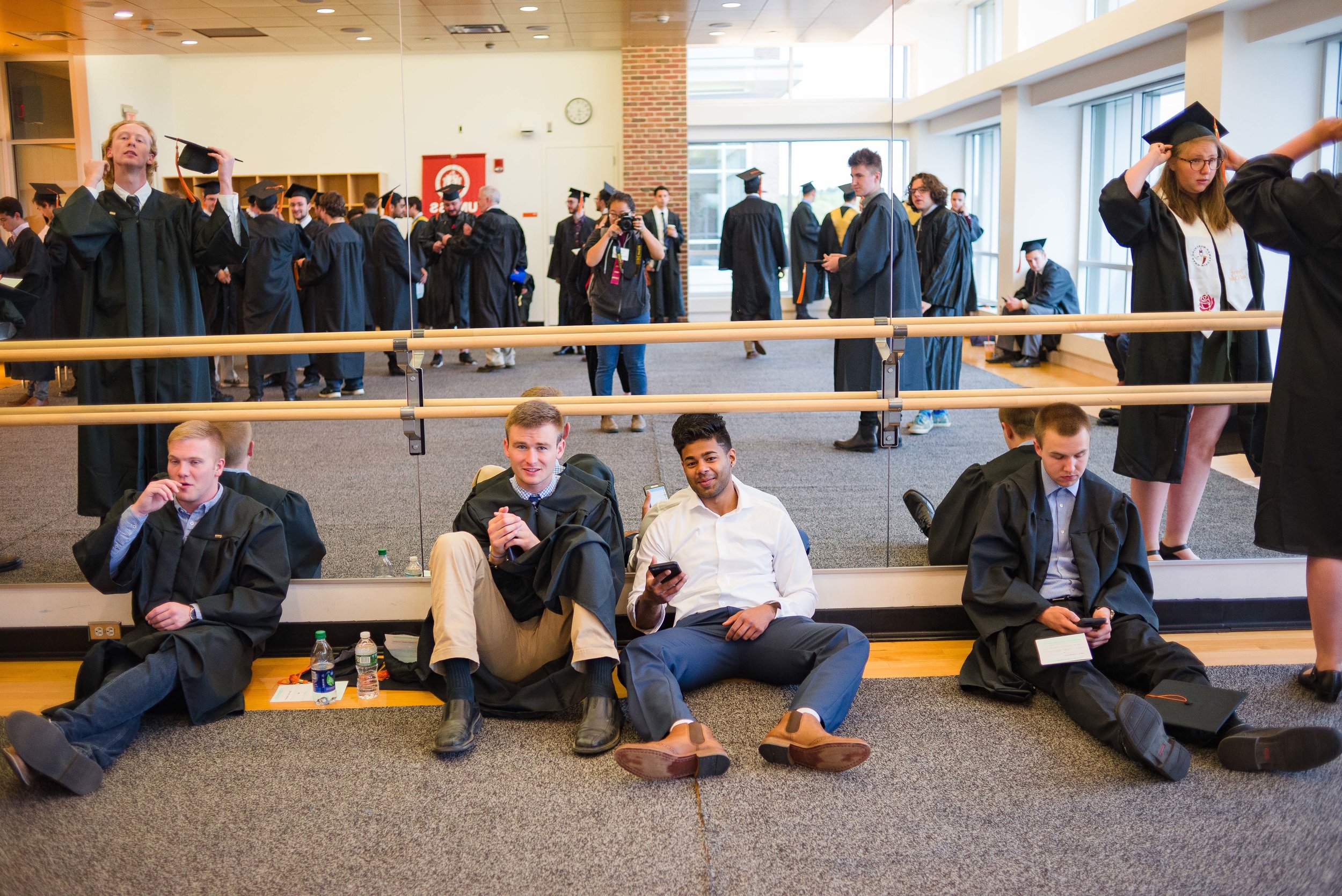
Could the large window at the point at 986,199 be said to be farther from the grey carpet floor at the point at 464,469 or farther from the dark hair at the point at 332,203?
the dark hair at the point at 332,203

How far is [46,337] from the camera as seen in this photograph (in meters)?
3.60

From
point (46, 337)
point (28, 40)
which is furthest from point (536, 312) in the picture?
point (28, 40)

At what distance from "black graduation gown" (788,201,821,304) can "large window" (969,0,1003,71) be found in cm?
81

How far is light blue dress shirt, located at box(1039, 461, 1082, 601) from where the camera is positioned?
3082mm

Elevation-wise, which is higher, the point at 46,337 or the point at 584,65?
the point at 584,65

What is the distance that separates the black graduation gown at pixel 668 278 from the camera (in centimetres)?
382

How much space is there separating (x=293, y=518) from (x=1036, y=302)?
2.74 metres

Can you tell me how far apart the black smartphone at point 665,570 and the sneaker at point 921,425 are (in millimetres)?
1231

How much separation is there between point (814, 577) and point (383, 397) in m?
1.49

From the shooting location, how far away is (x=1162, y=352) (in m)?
3.64

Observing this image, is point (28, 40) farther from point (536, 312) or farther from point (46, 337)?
point (536, 312)

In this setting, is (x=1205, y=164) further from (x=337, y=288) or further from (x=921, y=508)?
(x=337, y=288)

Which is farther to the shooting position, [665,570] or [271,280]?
[271,280]

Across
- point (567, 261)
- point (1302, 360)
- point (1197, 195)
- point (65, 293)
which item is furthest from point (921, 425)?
point (65, 293)
